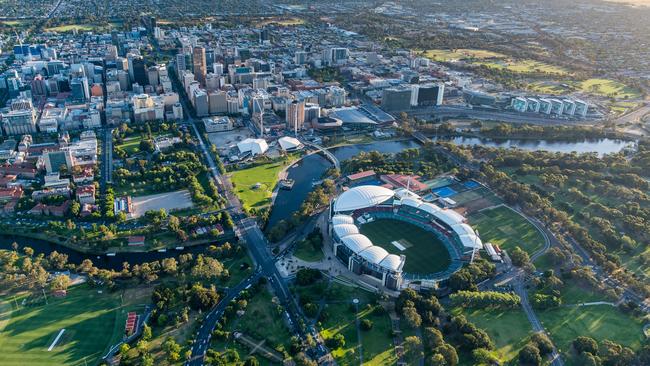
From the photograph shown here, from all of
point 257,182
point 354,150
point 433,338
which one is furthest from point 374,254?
point 354,150

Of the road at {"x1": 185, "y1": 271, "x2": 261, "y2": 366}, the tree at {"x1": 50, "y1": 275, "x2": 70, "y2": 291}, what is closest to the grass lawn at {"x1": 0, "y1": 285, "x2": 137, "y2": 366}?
the tree at {"x1": 50, "y1": 275, "x2": 70, "y2": 291}

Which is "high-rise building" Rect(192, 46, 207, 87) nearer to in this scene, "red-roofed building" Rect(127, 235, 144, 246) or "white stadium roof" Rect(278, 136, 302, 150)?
"white stadium roof" Rect(278, 136, 302, 150)

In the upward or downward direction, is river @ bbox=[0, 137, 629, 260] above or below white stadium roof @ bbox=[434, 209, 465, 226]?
below

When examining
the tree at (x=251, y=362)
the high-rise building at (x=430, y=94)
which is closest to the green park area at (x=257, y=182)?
the tree at (x=251, y=362)

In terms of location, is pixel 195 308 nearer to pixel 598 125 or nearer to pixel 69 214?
pixel 69 214

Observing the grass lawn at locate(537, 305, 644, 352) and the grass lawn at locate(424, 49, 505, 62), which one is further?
the grass lawn at locate(424, 49, 505, 62)

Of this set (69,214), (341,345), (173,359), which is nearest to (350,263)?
(341,345)

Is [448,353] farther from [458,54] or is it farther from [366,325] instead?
[458,54]
